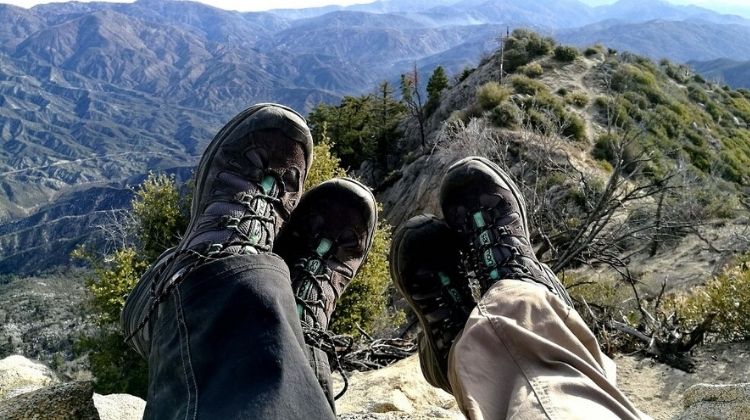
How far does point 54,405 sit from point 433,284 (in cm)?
183

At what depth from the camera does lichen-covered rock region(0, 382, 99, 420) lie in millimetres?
2137

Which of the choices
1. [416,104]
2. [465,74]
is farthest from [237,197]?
[465,74]

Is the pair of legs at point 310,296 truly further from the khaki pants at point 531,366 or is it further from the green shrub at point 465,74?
the green shrub at point 465,74

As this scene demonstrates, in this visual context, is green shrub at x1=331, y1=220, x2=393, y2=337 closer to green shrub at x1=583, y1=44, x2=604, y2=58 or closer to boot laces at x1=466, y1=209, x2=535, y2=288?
boot laces at x1=466, y1=209, x2=535, y2=288

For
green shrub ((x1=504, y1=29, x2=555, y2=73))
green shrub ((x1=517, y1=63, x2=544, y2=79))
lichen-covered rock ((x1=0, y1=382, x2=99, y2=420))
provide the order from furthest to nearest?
green shrub ((x1=504, y1=29, x2=555, y2=73))
green shrub ((x1=517, y1=63, x2=544, y2=79))
lichen-covered rock ((x1=0, y1=382, x2=99, y2=420))

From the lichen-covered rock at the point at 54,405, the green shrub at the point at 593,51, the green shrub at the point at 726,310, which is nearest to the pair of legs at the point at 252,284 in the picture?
the lichen-covered rock at the point at 54,405

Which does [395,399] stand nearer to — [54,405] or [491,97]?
[54,405]

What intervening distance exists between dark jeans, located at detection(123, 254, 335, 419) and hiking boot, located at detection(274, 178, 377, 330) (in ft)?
2.89

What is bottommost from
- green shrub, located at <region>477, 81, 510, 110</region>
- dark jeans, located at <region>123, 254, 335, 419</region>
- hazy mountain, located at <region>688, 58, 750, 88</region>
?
hazy mountain, located at <region>688, 58, 750, 88</region>

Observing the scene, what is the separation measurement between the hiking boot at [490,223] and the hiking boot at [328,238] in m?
0.52

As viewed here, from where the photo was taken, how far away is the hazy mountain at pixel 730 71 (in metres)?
167

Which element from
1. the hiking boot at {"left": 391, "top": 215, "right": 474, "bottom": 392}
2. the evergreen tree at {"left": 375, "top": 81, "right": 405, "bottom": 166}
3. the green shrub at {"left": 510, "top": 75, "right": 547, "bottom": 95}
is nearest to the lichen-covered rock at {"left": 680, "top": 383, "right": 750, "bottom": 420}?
the hiking boot at {"left": 391, "top": 215, "right": 474, "bottom": 392}

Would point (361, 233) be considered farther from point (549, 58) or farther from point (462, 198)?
point (549, 58)

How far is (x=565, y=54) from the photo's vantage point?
70.9 feet
